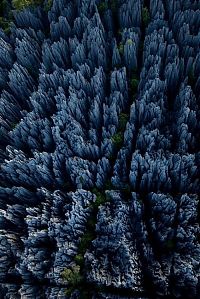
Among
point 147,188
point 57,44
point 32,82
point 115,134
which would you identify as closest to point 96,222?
point 147,188

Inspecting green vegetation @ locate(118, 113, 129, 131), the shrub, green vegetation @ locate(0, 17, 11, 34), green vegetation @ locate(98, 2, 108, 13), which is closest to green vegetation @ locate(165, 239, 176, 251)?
the shrub

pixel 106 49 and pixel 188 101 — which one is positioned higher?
pixel 106 49

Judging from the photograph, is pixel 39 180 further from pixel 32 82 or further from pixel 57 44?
pixel 57 44

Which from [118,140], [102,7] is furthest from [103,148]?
[102,7]

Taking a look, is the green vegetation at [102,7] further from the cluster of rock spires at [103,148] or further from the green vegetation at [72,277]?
the green vegetation at [72,277]

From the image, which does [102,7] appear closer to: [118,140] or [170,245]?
[118,140]

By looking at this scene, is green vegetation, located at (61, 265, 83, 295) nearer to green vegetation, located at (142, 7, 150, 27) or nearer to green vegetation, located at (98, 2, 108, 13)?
green vegetation, located at (142, 7, 150, 27)

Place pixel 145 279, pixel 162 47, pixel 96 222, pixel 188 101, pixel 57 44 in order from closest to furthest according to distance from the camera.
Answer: pixel 145 279 → pixel 96 222 → pixel 188 101 → pixel 162 47 → pixel 57 44

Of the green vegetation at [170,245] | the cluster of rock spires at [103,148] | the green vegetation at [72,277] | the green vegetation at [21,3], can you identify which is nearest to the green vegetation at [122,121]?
the cluster of rock spires at [103,148]
